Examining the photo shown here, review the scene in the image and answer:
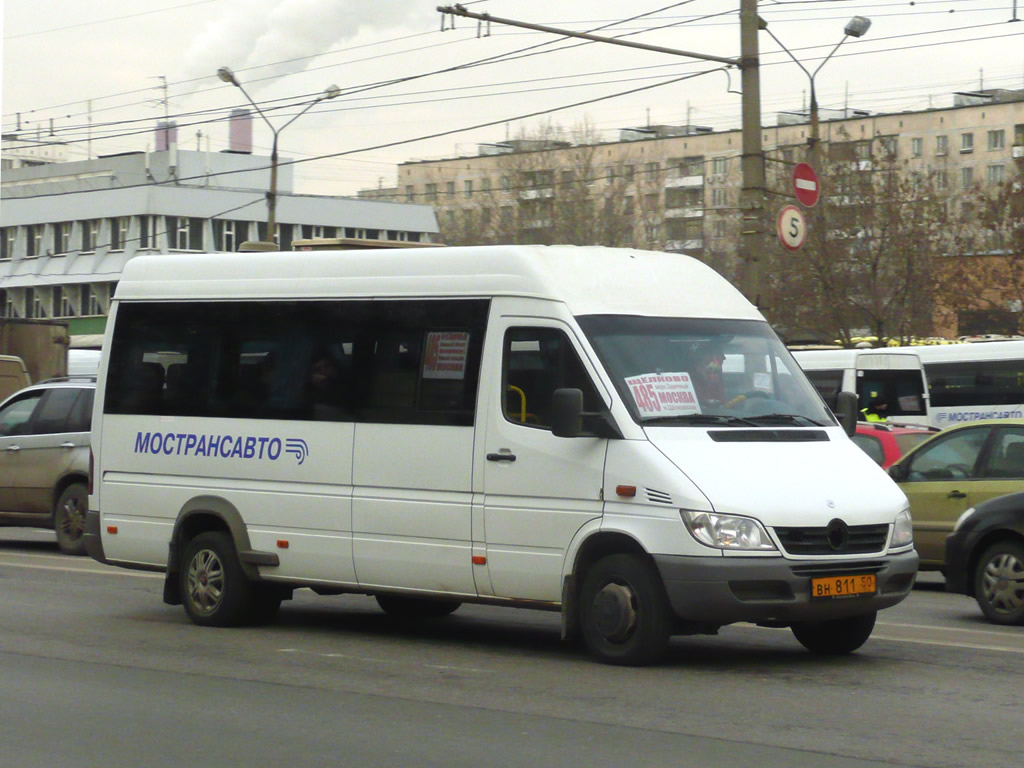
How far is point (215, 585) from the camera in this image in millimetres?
11383

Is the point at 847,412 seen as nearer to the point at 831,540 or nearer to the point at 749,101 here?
the point at 831,540

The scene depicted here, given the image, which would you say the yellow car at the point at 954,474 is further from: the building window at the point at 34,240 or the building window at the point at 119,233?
the building window at the point at 34,240

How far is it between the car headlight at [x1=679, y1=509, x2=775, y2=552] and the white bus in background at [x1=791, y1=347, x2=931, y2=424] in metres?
26.6

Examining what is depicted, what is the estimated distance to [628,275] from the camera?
10008mm

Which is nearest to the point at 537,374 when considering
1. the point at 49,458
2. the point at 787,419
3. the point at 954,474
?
the point at 787,419

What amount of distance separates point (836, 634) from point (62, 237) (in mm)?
82641

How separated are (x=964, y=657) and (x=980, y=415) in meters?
27.0

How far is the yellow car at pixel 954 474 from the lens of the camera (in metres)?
13.9

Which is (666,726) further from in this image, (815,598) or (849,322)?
(849,322)

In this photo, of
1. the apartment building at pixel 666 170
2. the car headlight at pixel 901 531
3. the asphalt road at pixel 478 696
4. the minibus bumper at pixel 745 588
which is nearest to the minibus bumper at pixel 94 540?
the asphalt road at pixel 478 696

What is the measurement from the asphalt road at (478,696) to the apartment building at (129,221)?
233 feet

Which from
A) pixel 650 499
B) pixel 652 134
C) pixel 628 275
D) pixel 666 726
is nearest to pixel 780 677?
pixel 650 499

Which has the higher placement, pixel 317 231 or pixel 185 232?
pixel 317 231

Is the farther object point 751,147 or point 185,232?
point 185,232
